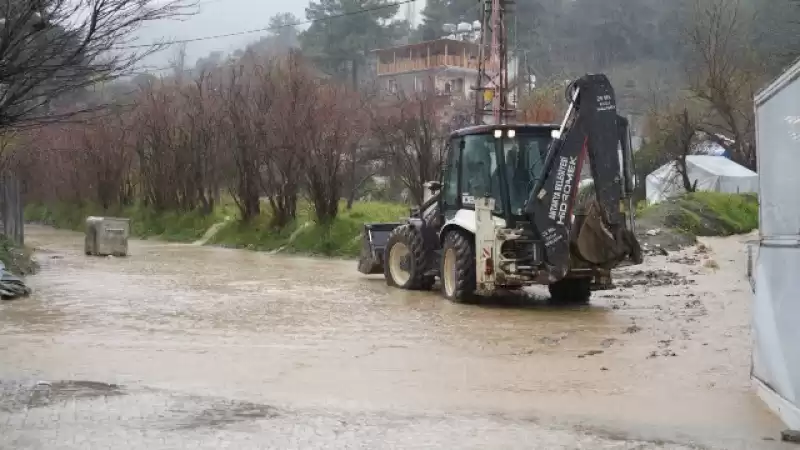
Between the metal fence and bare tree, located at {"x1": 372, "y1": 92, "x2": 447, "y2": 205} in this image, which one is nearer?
the metal fence

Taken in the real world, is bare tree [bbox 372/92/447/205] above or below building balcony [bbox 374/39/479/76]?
below

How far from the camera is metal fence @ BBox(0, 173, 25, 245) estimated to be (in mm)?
21656

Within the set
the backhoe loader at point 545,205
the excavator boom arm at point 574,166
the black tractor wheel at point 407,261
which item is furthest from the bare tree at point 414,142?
the excavator boom arm at point 574,166

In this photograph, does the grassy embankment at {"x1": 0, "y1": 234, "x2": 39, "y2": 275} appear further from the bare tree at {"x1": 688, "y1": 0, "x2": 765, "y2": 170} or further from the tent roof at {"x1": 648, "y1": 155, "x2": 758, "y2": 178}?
the tent roof at {"x1": 648, "y1": 155, "x2": 758, "y2": 178}

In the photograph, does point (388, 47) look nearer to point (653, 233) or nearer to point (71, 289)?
point (653, 233)

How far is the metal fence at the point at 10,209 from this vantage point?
2166cm

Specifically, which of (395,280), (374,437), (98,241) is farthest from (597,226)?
(98,241)

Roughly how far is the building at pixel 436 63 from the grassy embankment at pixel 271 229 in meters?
25.1

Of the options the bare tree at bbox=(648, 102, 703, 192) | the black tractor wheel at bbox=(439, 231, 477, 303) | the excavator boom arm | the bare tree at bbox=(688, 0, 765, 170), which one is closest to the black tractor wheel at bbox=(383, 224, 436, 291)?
the black tractor wheel at bbox=(439, 231, 477, 303)

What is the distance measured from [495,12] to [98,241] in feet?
52.2

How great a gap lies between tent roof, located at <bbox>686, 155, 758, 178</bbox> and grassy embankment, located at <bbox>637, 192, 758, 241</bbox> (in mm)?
6319

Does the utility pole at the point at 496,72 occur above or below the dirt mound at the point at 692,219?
above

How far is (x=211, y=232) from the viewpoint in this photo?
31781mm

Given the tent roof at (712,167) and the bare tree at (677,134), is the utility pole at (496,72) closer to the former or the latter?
the bare tree at (677,134)
